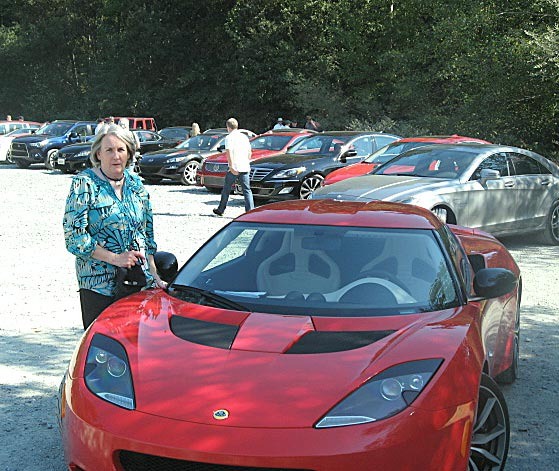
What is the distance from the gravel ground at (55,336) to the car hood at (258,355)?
3.20 ft

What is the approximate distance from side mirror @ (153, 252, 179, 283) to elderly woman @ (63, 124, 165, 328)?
0.07m

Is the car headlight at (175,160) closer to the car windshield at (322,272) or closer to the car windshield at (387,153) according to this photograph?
the car windshield at (387,153)

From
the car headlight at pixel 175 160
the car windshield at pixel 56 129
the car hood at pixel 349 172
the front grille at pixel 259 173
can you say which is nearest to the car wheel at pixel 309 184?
the front grille at pixel 259 173

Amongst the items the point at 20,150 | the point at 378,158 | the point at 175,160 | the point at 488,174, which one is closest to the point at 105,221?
the point at 488,174

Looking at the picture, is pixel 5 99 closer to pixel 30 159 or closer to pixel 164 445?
pixel 30 159

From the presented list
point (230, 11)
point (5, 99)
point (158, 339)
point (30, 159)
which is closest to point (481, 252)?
point (158, 339)

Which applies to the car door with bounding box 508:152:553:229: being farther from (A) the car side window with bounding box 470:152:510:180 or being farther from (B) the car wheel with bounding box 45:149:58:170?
(B) the car wheel with bounding box 45:149:58:170

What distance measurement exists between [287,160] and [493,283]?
524 inches

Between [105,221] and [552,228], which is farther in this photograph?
[552,228]

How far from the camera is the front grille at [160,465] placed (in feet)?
10.5

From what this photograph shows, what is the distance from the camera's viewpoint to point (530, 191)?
12.7 meters

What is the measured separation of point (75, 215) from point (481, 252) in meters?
2.89

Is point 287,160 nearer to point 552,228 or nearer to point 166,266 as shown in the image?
point 552,228

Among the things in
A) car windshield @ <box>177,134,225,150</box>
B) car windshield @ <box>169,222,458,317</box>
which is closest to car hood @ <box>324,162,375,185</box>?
car windshield @ <box>177,134,225,150</box>
